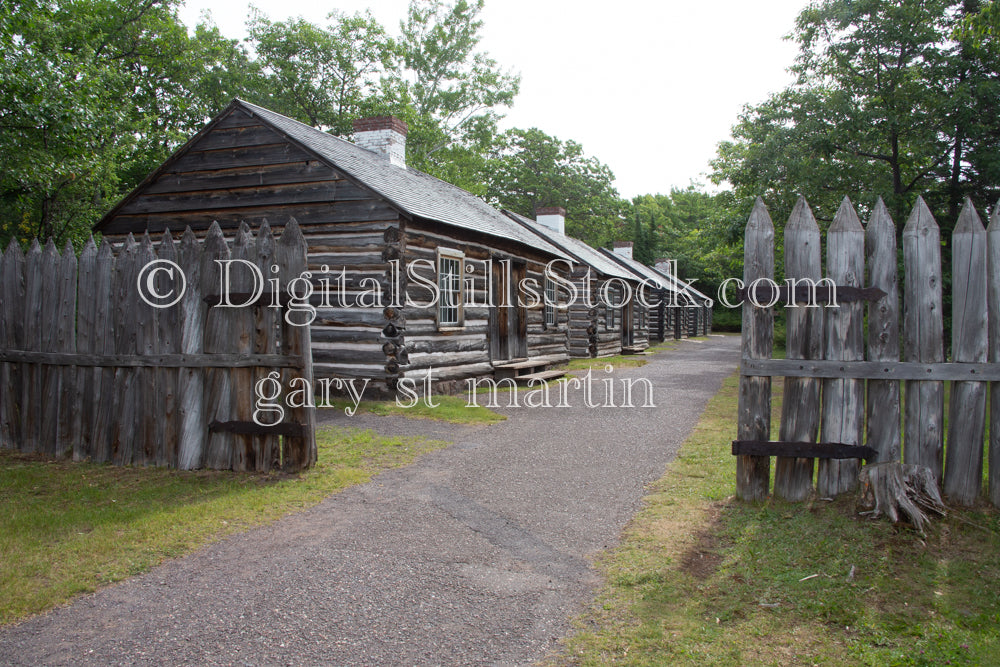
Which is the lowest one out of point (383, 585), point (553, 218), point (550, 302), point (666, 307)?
point (383, 585)

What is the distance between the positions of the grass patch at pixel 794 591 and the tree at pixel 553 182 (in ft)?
153

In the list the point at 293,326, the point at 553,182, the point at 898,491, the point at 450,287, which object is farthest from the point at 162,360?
the point at 553,182

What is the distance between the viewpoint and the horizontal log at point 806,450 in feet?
14.4

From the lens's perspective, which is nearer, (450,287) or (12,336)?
(12,336)

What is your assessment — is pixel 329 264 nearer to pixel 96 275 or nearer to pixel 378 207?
pixel 378 207

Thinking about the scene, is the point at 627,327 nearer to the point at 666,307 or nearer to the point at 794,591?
the point at 666,307

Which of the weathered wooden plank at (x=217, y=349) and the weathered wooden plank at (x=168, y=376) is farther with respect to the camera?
the weathered wooden plank at (x=168, y=376)

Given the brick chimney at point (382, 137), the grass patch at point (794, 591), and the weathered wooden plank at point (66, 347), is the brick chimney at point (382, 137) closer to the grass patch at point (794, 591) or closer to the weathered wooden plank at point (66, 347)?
the weathered wooden plank at point (66, 347)

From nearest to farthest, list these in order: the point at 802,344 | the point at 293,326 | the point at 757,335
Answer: the point at 802,344 < the point at 757,335 < the point at 293,326

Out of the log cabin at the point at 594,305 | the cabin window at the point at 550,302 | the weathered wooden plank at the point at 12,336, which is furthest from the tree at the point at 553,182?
the weathered wooden plank at the point at 12,336

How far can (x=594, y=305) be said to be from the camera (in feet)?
79.4

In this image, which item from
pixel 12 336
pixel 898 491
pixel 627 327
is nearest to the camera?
pixel 898 491

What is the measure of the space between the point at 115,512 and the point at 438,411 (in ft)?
18.1

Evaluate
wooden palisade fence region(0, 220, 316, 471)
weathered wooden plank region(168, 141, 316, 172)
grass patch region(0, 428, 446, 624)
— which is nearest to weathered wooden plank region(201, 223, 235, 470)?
wooden palisade fence region(0, 220, 316, 471)
